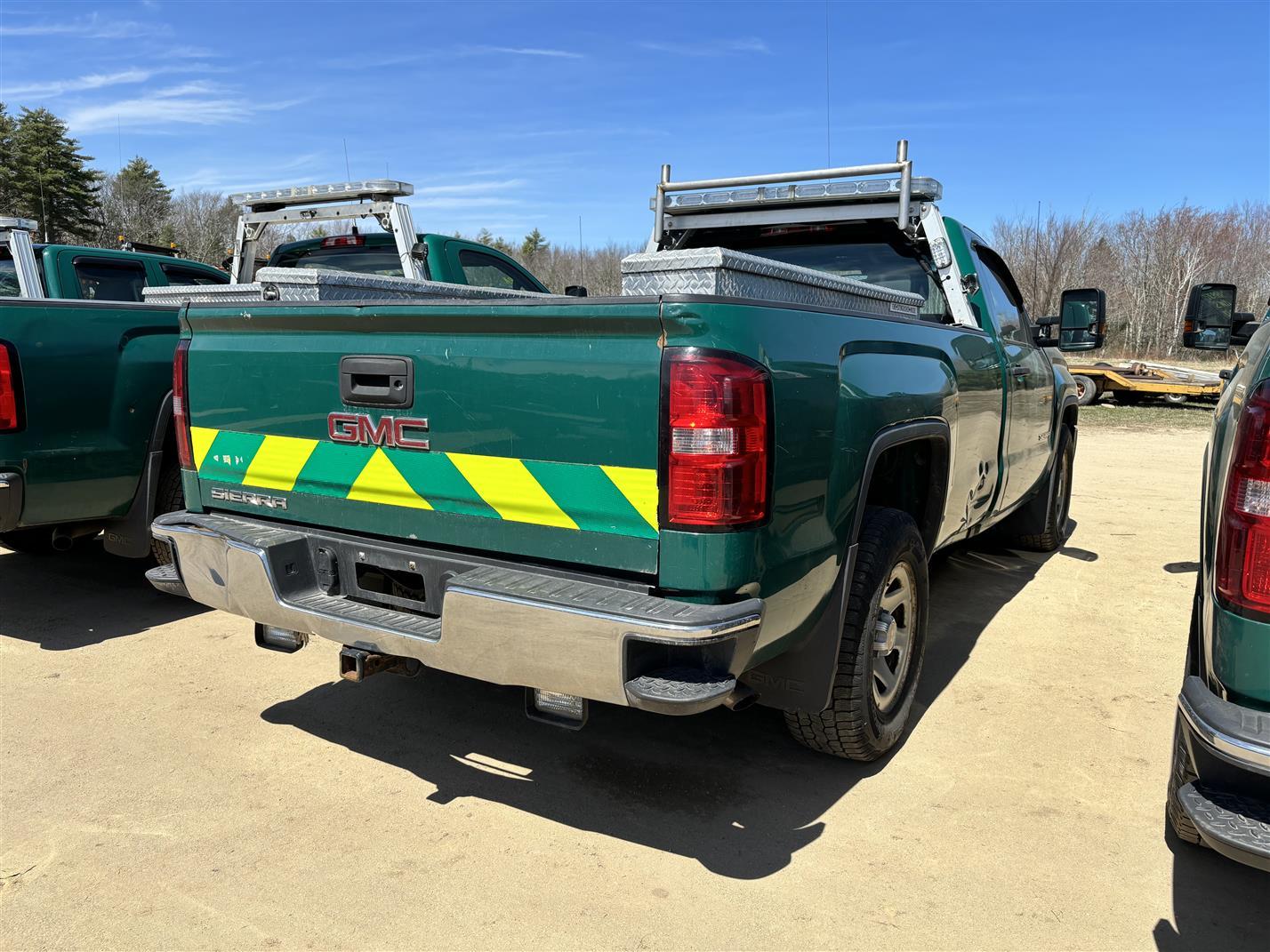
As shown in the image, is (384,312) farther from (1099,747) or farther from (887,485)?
(1099,747)

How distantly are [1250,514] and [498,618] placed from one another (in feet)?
5.67

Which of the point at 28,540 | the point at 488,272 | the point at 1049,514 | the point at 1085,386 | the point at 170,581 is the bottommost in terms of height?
the point at 28,540

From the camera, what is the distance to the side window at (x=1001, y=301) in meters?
4.68

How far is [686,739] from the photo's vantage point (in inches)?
140

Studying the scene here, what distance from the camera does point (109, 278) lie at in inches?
280

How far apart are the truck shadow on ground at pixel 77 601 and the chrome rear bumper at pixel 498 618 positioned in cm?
215

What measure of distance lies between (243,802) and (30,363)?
8.36 ft

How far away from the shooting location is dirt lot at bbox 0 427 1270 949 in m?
2.45

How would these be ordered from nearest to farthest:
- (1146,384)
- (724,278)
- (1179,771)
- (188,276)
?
1. (1179,771)
2. (724,278)
3. (188,276)
4. (1146,384)

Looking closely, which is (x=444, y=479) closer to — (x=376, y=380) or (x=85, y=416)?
(x=376, y=380)

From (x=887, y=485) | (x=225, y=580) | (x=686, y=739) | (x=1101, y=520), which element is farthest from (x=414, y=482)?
(x=1101, y=520)

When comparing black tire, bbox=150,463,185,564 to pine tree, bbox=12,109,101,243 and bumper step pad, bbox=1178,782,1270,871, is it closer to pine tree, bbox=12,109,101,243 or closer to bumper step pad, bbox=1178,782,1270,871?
bumper step pad, bbox=1178,782,1270,871

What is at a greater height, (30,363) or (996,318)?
(996,318)

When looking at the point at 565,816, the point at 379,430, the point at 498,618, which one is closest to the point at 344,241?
the point at 379,430
